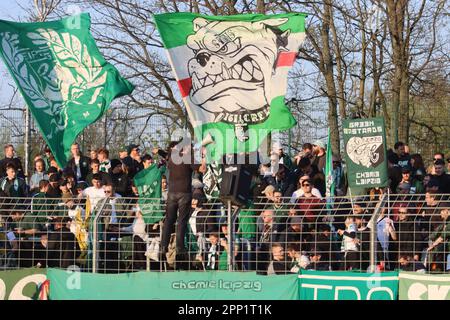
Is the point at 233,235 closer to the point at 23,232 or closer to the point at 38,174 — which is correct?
the point at 23,232

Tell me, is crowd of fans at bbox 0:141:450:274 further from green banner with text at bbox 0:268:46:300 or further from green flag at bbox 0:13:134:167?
green flag at bbox 0:13:134:167

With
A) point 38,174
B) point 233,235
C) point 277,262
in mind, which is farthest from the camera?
point 38,174

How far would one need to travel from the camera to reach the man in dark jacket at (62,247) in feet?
60.2

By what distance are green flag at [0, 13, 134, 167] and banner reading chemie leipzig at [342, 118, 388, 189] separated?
4.14 metres

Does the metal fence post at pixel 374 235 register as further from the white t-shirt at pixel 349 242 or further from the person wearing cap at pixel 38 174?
the person wearing cap at pixel 38 174

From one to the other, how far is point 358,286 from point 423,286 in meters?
0.92

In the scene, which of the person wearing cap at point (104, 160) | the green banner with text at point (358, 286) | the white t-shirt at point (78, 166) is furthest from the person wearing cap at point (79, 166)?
the green banner with text at point (358, 286)

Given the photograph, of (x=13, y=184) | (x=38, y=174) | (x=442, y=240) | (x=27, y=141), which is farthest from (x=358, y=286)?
(x=27, y=141)

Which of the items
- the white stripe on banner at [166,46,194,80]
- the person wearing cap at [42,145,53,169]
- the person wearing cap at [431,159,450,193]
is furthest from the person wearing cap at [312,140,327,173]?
the person wearing cap at [42,145,53,169]

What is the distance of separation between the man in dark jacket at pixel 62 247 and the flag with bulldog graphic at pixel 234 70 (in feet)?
8.51

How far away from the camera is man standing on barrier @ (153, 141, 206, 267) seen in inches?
702

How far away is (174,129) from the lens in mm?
24594

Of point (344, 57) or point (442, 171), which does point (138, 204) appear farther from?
point (344, 57)

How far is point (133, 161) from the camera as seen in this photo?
72.1ft
